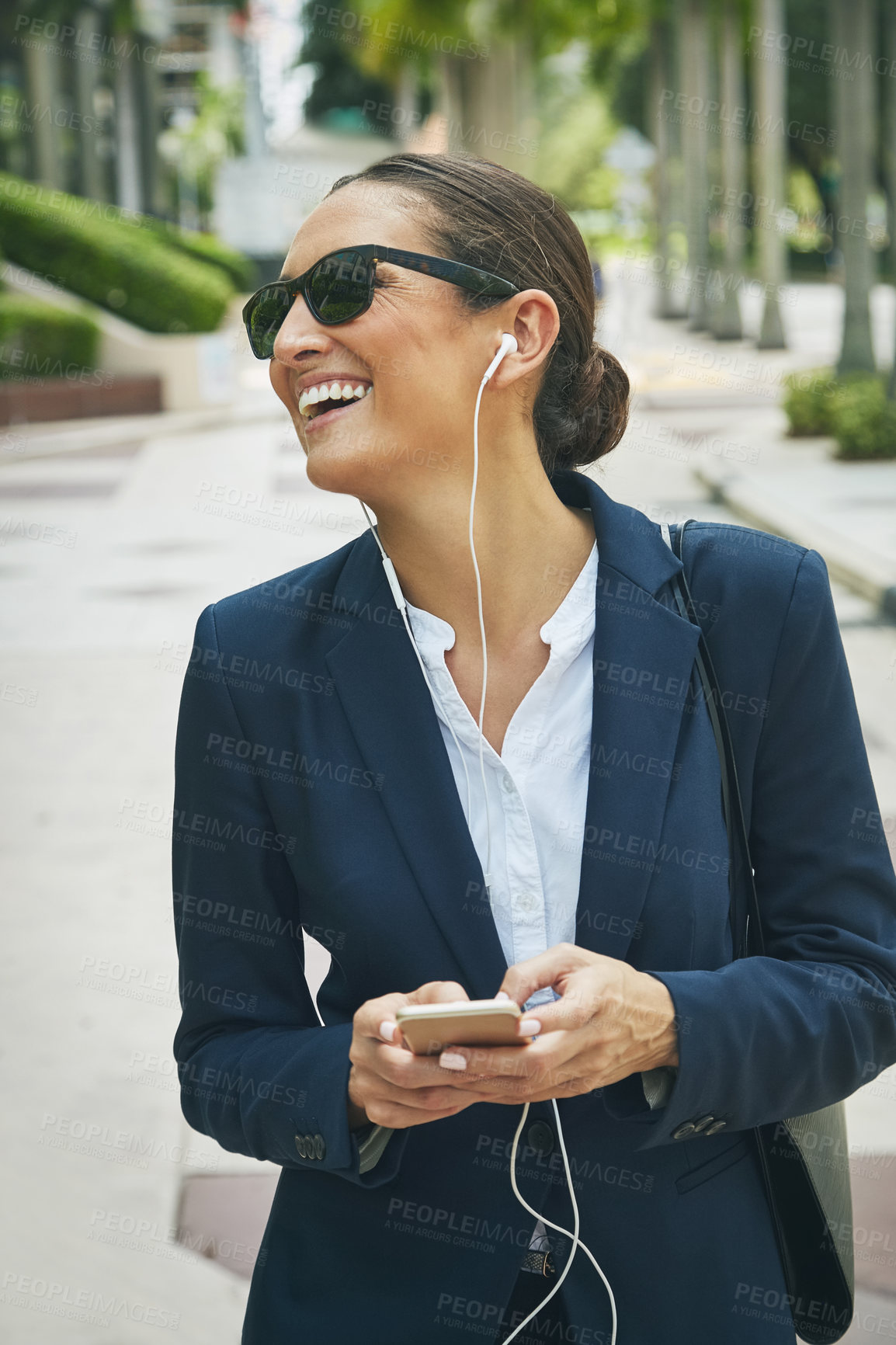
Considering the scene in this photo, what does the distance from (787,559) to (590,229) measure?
8014 cm

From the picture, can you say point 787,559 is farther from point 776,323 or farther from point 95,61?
point 95,61

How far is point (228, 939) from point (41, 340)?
21.1 metres

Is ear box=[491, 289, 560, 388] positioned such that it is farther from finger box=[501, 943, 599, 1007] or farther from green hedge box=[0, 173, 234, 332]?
green hedge box=[0, 173, 234, 332]

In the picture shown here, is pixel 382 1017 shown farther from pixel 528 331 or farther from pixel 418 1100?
pixel 528 331

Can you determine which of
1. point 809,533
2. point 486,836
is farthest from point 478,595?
point 809,533

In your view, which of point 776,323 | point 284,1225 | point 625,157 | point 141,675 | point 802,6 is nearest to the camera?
point 284,1225

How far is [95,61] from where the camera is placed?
3672cm

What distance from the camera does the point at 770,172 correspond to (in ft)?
89.8

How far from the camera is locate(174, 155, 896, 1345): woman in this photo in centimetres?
179

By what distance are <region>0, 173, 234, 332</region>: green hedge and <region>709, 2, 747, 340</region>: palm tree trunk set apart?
482 inches

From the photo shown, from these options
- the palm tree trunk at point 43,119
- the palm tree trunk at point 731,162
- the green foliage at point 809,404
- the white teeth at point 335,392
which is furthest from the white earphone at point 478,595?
the palm tree trunk at point 43,119

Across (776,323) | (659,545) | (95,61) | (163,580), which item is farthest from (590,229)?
(659,545)

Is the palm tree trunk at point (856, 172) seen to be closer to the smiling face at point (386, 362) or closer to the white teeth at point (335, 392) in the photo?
the smiling face at point (386, 362)

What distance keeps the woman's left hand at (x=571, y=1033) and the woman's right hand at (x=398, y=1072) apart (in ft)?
0.13
